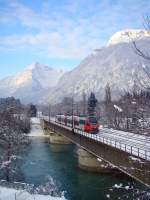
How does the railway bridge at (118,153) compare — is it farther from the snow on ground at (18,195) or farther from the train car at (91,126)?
the snow on ground at (18,195)

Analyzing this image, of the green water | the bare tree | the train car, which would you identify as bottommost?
the green water

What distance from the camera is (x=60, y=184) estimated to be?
56188 millimetres

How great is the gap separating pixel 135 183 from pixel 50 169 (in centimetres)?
1985

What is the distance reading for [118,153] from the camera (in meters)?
42.1

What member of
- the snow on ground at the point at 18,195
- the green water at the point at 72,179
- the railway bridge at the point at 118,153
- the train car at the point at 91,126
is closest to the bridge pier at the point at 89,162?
the railway bridge at the point at 118,153

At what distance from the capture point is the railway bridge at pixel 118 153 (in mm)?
31700

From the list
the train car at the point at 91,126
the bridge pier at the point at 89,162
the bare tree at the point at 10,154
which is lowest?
the bridge pier at the point at 89,162

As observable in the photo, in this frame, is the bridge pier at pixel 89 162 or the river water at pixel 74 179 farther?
the bridge pier at pixel 89 162

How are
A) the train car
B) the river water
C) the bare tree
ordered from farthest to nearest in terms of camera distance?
→ 1. the train car
2. the bare tree
3. the river water

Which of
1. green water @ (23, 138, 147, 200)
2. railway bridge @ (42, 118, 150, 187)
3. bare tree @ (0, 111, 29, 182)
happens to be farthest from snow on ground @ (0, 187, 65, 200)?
bare tree @ (0, 111, 29, 182)

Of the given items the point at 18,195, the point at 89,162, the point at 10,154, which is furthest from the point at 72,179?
the point at 18,195

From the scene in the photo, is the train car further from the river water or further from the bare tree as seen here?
the bare tree

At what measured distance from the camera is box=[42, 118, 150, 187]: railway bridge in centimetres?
3170

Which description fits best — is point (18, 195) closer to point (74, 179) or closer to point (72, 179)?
point (72, 179)
